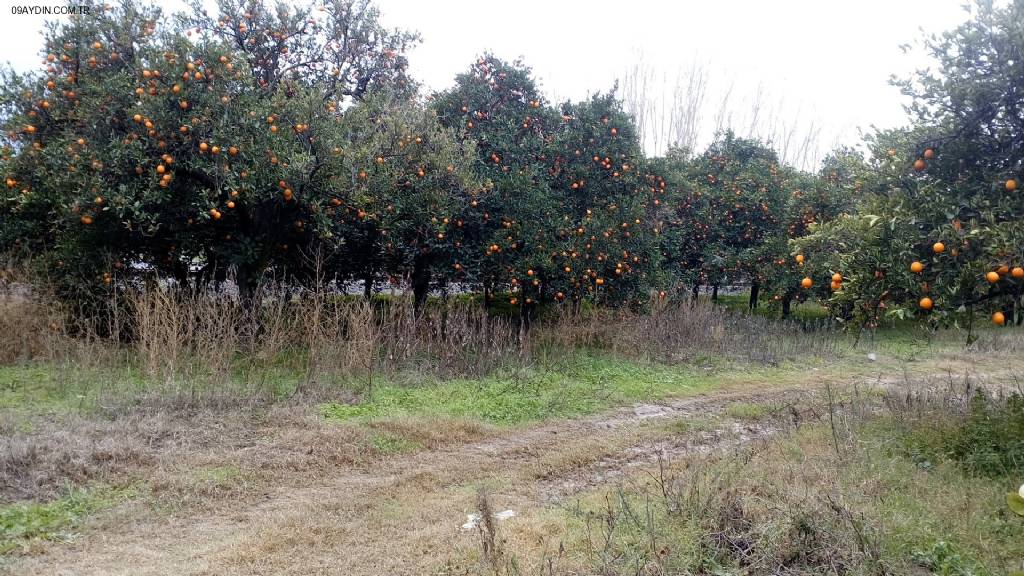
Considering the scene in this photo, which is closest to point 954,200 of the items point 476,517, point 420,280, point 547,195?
point 476,517

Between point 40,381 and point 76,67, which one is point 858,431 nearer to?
point 40,381

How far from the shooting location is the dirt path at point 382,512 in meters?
3.57

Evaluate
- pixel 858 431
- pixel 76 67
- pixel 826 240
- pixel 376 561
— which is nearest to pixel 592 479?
pixel 376 561

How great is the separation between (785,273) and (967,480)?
9680mm

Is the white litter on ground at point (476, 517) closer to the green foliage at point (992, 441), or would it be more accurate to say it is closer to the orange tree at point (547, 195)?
the green foliage at point (992, 441)

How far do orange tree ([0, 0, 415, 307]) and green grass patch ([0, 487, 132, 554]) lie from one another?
328 cm

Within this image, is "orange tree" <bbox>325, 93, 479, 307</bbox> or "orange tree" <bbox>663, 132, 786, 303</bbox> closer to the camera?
"orange tree" <bbox>325, 93, 479, 307</bbox>

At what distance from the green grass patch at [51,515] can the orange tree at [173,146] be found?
10.7 ft

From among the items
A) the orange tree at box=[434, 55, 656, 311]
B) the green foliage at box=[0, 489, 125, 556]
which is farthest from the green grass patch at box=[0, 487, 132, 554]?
the orange tree at box=[434, 55, 656, 311]

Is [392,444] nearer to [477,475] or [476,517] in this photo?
[477,475]

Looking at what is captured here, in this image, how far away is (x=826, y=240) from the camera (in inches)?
229

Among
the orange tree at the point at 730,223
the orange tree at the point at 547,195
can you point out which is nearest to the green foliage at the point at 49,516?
the orange tree at the point at 547,195

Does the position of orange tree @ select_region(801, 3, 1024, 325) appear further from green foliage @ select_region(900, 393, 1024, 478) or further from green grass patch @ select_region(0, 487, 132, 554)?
green grass patch @ select_region(0, 487, 132, 554)

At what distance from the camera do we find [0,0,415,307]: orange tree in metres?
6.98
